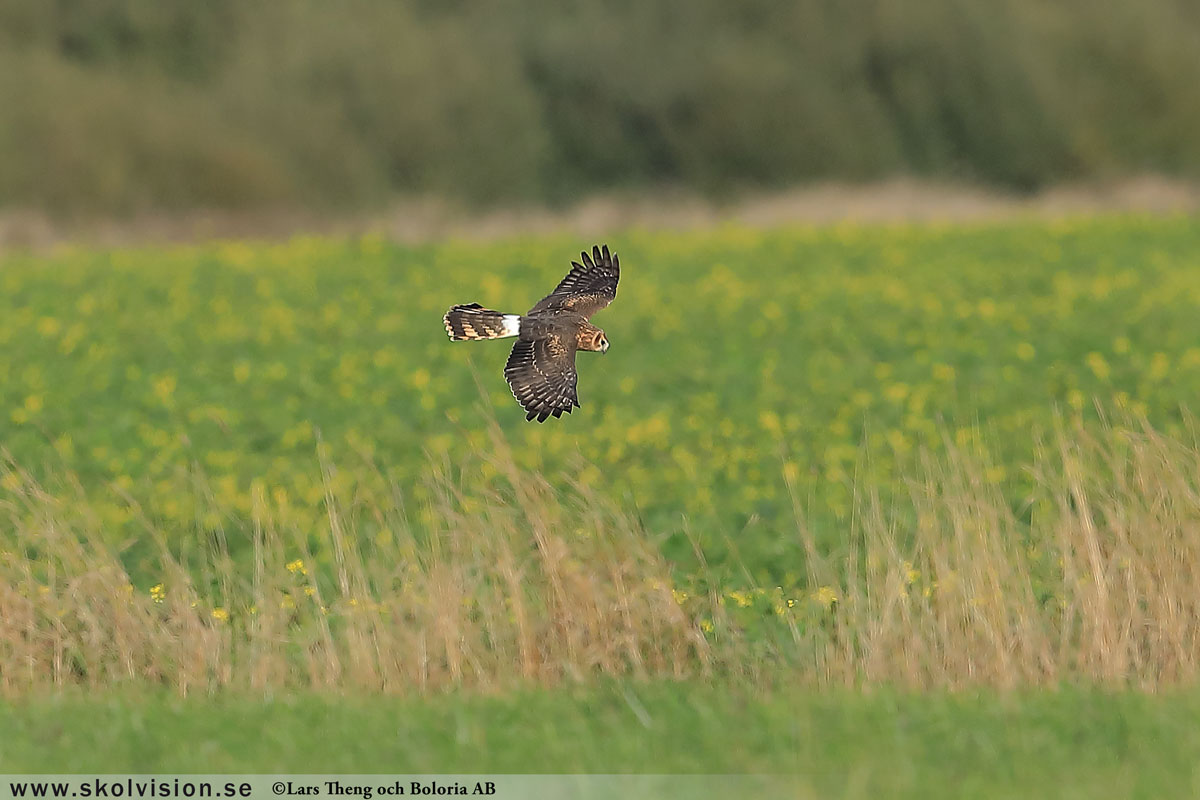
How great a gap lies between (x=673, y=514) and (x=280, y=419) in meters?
4.76

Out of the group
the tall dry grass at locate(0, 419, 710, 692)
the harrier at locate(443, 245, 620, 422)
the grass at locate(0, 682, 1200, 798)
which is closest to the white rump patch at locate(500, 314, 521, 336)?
the harrier at locate(443, 245, 620, 422)

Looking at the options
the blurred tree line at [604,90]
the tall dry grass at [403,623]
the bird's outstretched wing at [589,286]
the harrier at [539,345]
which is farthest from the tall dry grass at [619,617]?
the blurred tree line at [604,90]

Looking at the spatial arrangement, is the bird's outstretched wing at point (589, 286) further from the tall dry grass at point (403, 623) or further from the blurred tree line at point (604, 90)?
the blurred tree line at point (604, 90)

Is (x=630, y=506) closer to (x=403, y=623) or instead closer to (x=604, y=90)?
(x=403, y=623)

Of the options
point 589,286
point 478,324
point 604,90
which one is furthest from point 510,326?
point 604,90

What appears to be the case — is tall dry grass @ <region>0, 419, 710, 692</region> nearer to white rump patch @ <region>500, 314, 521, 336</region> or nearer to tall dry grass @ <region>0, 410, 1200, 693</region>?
tall dry grass @ <region>0, 410, 1200, 693</region>

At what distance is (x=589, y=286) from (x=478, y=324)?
0.72 m

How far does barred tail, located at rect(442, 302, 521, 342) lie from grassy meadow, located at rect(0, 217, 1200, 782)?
1355 mm

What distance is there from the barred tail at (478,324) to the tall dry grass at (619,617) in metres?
3.09

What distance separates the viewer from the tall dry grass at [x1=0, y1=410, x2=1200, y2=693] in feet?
28.9

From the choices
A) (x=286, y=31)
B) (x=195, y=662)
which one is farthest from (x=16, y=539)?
(x=286, y=31)

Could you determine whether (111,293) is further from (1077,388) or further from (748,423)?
(1077,388)

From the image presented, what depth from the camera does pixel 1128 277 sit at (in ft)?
77.0

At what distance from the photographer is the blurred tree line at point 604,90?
38656mm
